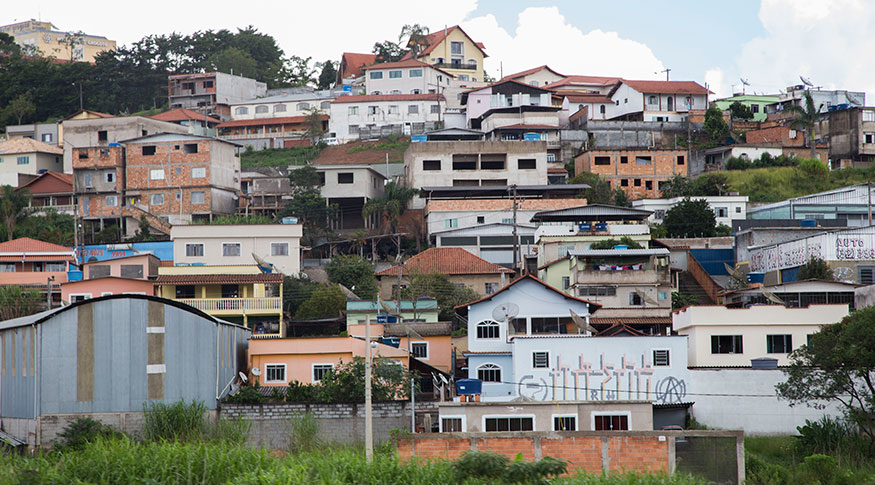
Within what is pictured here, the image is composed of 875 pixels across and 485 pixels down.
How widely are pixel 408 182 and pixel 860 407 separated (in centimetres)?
3682

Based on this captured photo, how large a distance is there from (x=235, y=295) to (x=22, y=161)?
33435mm

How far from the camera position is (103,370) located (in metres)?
30.0

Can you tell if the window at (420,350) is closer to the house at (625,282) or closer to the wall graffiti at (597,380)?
the wall graffiti at (597,380)

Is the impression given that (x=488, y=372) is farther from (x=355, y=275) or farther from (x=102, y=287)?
(x=102, y=287)

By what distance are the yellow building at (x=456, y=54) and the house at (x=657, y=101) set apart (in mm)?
19169

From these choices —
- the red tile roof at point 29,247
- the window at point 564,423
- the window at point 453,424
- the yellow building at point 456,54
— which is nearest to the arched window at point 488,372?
the window at point 564,423

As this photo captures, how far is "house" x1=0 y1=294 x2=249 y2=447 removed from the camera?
2958 centimetres

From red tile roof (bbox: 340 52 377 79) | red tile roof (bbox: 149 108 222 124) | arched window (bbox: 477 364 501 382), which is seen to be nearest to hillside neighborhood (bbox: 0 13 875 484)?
arched window (bbox: 477 364 501 382)

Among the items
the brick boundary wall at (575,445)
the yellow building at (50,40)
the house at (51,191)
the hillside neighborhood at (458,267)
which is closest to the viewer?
the brick boundary wall at (575,445)

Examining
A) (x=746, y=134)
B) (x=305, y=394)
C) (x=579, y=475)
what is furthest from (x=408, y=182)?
(x=579, y=475)

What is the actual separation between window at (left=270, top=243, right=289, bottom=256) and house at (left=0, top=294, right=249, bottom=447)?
64.1 feet

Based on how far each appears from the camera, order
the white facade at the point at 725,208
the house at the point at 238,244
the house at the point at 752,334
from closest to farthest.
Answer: the house at the point at 752,334 < the house at the point at 238,244 < the white facade at the point at 725,208

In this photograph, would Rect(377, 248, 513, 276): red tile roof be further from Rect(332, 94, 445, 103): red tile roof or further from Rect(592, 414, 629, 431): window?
Rect(332, 94, 445, 103): red tile roof

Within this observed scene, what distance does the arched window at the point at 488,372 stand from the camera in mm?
36906
